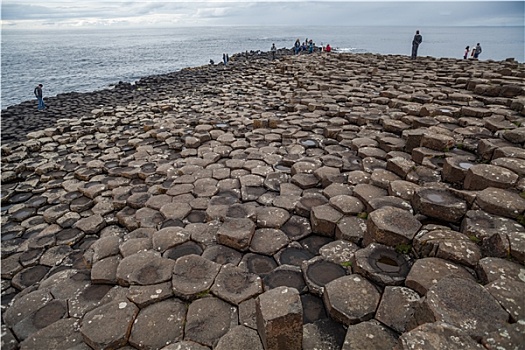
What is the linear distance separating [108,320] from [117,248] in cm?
117

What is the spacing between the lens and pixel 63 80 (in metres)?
27.8

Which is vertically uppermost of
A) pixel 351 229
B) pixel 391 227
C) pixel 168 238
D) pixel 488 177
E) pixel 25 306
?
pixel 488 177

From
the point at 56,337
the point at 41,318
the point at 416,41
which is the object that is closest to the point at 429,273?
the point at 56,337

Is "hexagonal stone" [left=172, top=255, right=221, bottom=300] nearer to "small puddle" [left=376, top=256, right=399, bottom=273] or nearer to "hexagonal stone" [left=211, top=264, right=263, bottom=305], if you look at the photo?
"hexagonal stone" [left=211, top=264, right=263, bottom=305]

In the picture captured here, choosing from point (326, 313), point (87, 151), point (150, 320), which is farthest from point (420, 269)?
point (87, 151)

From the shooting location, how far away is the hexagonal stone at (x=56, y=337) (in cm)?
257

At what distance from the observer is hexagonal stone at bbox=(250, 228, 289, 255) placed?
3396mm

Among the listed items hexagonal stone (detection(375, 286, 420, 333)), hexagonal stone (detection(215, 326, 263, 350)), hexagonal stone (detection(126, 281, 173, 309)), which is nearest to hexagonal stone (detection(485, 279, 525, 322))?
hexagonal stone (detection(375, 286, 420, 333))

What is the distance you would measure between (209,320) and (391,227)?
1.96 metres

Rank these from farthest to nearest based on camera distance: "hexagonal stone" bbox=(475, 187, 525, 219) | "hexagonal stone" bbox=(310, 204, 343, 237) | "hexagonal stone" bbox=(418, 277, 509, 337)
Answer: "hexagonal stone" bbox=(310, 204, 343, 237)
"hexagonal stone" bbox=(475, 187, 525, 219)
"hexagonal stone" bbox=(418, 277, 509, 337)

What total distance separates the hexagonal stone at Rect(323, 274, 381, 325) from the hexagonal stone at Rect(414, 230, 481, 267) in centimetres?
66

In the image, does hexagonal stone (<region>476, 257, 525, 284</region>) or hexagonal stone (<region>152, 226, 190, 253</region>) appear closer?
hexagonal stone (<region>476, 257, 525, 284</region>)

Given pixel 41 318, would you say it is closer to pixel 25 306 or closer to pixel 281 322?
pixel 25 306

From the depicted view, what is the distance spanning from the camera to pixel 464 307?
207 cm
